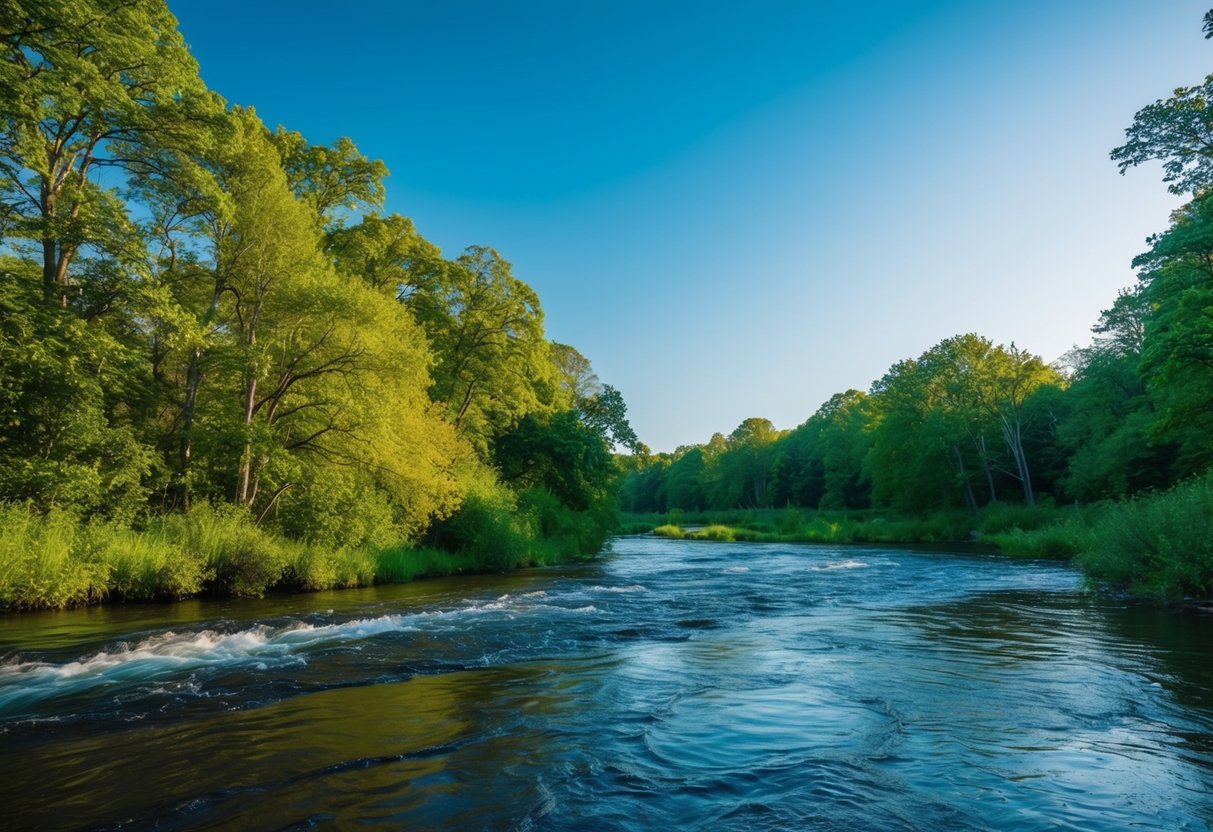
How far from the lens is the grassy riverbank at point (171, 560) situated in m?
13.7

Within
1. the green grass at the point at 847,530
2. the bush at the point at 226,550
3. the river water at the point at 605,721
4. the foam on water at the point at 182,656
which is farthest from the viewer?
the green grass at the point at 847,530

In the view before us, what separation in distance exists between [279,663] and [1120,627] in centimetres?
1457

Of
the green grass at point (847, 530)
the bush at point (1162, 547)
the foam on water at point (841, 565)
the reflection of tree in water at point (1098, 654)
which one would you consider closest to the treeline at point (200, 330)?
the foam on water at point (841, 565)

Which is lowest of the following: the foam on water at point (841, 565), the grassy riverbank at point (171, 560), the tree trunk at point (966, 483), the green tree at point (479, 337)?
the foam on water at point (841, 565)

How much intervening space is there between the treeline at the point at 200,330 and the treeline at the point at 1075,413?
21784 millimetres

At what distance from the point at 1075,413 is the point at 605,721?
50859 millimetres

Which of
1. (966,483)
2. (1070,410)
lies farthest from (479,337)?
(1070,410)

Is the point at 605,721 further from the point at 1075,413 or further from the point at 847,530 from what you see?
the point at 1075,413

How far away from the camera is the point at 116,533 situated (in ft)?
53.0

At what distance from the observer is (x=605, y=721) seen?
7117mm

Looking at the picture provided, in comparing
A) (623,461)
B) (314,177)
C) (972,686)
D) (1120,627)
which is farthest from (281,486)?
(623,461)

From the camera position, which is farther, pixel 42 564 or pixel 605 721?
pixel 42 564

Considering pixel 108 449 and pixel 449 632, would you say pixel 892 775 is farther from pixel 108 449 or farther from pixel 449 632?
pixel 108 449

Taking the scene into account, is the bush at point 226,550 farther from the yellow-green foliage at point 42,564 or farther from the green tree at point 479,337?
the green tree at point 479,337
